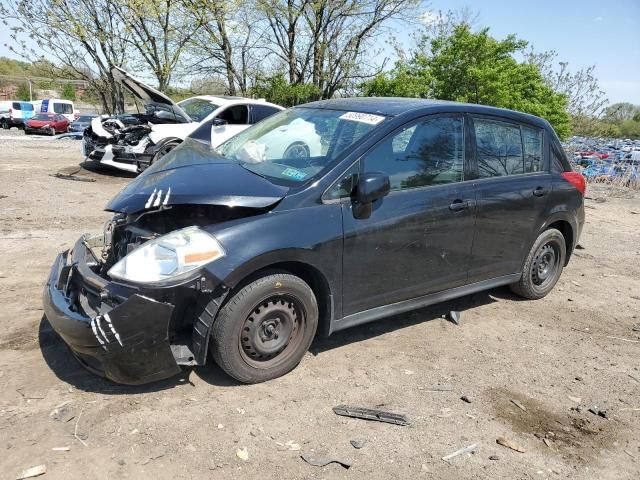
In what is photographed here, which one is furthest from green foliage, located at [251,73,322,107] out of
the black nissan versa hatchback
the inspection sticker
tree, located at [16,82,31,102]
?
tree, located at [16,82,31,102]

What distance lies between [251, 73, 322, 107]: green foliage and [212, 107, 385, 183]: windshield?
16342 millimetres

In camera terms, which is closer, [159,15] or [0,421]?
[0,421]

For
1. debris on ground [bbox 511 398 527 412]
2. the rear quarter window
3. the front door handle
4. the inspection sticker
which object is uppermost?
the rear quarter window

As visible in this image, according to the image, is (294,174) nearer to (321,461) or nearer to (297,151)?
(297,151)

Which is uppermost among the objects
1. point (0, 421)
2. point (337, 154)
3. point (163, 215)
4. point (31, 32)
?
point (31, 32)

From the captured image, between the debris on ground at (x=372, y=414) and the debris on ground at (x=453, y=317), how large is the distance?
1608mm

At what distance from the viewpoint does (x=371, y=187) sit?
11.1 feet

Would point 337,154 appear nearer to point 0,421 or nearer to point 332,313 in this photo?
point 332,313

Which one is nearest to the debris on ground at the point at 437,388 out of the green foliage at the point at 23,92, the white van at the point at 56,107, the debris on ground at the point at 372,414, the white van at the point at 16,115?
the debris on ground at the point at 372,414

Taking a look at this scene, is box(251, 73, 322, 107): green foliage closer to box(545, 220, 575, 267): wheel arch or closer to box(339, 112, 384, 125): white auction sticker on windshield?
box(545, 220, 575, 267): wheel arch

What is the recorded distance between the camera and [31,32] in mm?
21938

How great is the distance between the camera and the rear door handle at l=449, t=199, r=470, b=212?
400 centimetres

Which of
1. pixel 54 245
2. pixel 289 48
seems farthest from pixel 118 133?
pixel 289 48

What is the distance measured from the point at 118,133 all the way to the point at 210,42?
12.4 metres
